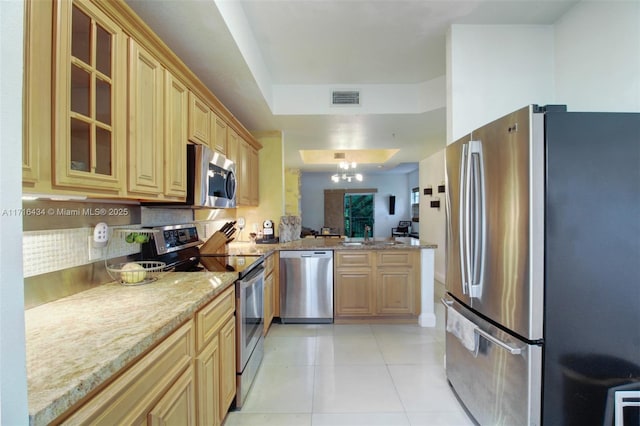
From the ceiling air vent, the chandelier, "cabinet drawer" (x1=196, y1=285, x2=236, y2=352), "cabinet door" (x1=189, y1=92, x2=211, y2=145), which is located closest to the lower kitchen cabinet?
"cabinet drawer" (x1=196, y1=285, x2=236, y2=352)

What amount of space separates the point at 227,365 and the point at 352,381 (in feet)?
3.29

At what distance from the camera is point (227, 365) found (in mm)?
1601

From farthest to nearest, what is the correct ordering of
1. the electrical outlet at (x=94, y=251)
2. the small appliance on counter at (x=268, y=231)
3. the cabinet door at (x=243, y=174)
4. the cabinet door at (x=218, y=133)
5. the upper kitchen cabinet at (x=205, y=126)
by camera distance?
the small appliance on counter at (x=268, y=231) < the cabinet door at (x=243, y=174) < the cabinet door at (x=218, y=133) < the upper kitchen cabinet at (x=205, y=126) < the electrical outlet at (x=94, y=251)

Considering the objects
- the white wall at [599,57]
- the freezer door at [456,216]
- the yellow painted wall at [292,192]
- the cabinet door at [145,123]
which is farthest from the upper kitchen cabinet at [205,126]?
the yellow painted wall at [292,192]

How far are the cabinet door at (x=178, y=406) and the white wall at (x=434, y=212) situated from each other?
4.11 metres

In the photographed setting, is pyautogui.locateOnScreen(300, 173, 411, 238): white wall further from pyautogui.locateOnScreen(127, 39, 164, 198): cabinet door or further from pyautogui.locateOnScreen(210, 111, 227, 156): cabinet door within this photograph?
pyautogui.locateOnScreen(127, 39, 164, 198): cabinet door

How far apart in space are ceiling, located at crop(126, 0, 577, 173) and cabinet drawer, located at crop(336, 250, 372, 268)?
5.24ft

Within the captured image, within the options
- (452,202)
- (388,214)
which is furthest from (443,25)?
(388,214)

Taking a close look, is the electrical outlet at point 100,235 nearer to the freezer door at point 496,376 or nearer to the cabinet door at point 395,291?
the freezer door at point 496,376

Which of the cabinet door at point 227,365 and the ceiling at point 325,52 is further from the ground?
the ceiling at point 325,52

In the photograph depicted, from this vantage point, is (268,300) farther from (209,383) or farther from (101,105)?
(101,105)

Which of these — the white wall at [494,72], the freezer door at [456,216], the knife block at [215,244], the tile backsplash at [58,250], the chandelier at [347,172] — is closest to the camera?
the tile backsplash at [58,250]

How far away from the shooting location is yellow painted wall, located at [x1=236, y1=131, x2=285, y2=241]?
3779 millimetres

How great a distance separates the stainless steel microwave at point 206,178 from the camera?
6.07 ft
